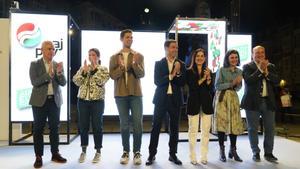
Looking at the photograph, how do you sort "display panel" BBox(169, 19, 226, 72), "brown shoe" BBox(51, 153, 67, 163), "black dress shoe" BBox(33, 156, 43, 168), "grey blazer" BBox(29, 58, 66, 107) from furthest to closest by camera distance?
1. "display panel" BBox(169, 19, 226, 72)
2. "brown shoe" BBox(51, 153, 67, 163)
3. "grey blazer" BBox(29, 58, 66, 107)
4. "black dress shoe" BBox(33, 156, 43, 168)

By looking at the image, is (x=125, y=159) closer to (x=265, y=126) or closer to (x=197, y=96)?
(x=197, y=96)

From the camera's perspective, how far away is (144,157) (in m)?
5.98

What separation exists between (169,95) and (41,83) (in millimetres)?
1746

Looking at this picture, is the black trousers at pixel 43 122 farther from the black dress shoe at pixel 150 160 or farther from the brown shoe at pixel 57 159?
the black dress shoe at pixel 150 160

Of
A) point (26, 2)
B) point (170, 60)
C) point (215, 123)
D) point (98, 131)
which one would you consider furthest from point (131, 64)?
point (26, 2)

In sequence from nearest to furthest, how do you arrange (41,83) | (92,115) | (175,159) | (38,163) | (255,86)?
1. (38,163)
2. (41,83)
3. (175,159)
4. (92,115)
5. (255,86)

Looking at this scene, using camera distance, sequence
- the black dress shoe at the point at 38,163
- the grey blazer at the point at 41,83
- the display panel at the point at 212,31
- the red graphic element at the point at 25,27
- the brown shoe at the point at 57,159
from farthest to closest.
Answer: the display panel at the point at 212,31 → the red graphic element at the point at 25,27 → the brown shoe at the point at 57,159 → the grey blazer at the point at 41,83 → the black dress shoe at the point at 38,163

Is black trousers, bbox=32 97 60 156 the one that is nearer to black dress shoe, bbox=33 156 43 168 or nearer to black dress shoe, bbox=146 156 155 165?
black dress shoe, bbox=33 156 43 168

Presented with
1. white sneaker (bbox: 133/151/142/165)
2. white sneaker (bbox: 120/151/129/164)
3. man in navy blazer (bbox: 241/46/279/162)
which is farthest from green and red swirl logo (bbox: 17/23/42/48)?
man in navy blazer (bbox: 241/46/279/162)

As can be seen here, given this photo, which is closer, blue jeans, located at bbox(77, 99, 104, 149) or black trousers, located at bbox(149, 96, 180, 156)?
black trousers, located at bbox(149, 96, 180, 156)

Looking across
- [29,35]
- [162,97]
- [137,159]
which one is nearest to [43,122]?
[137,159]

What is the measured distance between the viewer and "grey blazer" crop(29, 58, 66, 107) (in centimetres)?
539

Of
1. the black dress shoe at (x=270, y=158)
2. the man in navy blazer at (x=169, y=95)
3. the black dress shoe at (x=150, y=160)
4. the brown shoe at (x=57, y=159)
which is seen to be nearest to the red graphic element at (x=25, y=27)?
the brown shoe at (x=57, y=159)

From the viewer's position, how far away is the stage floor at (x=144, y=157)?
Result: 17.5 ft
